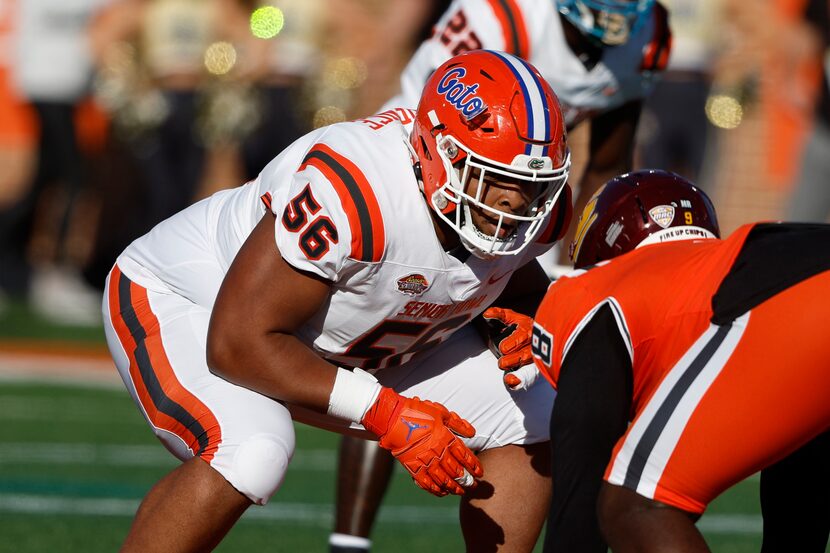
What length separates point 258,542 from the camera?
4.86 meters

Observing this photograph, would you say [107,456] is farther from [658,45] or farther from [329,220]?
[329,220]

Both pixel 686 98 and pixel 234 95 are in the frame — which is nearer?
pixel 686 98

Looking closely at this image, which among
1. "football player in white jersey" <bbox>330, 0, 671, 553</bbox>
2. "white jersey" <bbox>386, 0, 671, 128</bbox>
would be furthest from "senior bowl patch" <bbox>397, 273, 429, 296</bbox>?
"white jersey" <bbox>386, 0, 671, 128</bbox>

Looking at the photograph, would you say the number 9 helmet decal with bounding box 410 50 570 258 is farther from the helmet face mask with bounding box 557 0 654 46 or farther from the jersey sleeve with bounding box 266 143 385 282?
the helmet face mask with bounding box 557 0 654 46

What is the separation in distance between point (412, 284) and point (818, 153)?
15.7ft

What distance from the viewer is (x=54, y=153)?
36.6ft

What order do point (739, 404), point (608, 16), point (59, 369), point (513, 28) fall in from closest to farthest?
1. point (739, 404)
2. point (608, 16)
3. point (513, 28)
4. point (59, 369)

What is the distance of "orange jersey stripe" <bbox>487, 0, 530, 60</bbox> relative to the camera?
449 centimetres

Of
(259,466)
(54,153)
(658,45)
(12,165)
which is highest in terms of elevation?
(658,45)

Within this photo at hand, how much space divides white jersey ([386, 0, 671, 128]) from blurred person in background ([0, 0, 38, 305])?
7601 millimetres

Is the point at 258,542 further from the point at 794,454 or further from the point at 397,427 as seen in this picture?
the point at 794,454

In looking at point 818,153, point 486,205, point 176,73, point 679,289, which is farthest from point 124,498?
point 176,73

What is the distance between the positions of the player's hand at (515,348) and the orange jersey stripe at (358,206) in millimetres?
488

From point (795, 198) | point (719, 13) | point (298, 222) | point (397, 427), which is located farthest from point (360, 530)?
point (719, 13)
